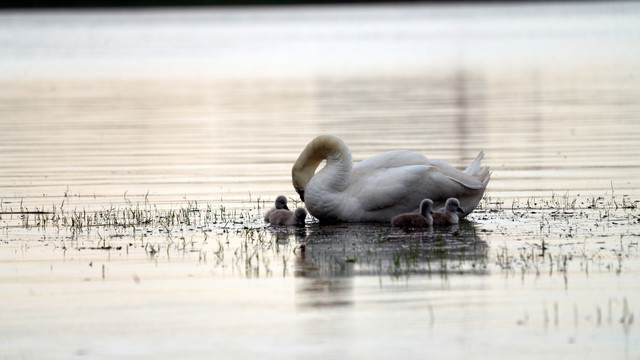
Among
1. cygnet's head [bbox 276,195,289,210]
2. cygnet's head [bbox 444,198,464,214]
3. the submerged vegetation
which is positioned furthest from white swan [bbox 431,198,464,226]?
cygnet's head [bbox 276,195,289,210]

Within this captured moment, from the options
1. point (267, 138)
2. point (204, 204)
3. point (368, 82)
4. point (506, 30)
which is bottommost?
point (204, 204)

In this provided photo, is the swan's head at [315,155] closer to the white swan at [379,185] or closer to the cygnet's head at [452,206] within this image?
the white swan at [379,185]

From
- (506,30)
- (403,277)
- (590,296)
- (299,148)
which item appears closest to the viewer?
(590,296)

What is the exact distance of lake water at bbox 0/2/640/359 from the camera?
794 centimetres

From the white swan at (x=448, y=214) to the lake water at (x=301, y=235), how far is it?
260mm

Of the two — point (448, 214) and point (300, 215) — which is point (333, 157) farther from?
point (448, 214)

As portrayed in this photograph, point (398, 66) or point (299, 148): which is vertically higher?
point (398, 66)

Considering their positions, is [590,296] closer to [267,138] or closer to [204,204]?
[204,204]

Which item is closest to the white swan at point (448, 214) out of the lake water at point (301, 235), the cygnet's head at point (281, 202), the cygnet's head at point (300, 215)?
the lake water at point (301, 235)

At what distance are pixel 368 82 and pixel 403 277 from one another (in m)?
29.0

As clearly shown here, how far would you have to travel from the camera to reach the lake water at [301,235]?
7.94 meters

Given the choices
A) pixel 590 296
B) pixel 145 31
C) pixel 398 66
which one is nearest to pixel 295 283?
pixel 590 296

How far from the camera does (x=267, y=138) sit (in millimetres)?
22797

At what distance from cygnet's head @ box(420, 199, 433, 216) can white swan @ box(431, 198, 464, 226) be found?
154 millimetres
